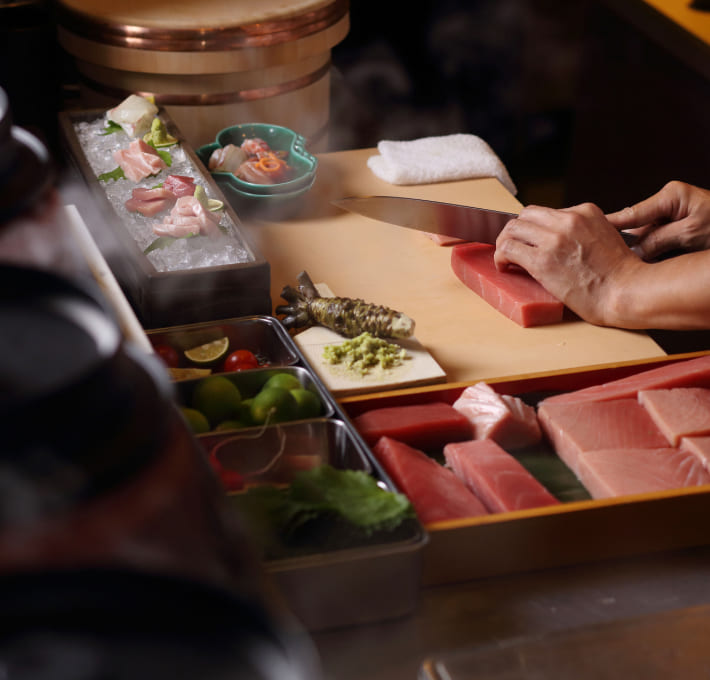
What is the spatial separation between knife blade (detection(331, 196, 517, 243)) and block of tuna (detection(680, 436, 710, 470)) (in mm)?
688

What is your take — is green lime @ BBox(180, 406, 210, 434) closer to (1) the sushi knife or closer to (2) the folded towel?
(1) the sushi knife

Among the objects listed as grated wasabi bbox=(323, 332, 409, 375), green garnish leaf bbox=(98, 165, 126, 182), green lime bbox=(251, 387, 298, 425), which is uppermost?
green garnish leaf bbox=(98, 165, 126, 182)

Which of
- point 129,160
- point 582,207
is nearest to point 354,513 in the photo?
point 582,207

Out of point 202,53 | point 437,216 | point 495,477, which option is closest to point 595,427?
point 495,477

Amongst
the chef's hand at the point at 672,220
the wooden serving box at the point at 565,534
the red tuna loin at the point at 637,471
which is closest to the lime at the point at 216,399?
the wooden serving box at the point at 565,534

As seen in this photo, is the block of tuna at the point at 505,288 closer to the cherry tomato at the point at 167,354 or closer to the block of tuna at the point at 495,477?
the block of tuna at the point at 495,477

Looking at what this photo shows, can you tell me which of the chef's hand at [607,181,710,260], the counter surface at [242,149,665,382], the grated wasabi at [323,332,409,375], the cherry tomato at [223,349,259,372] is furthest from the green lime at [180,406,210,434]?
the chef's hand at [607,181,710,260]

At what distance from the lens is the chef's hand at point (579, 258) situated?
170 cm

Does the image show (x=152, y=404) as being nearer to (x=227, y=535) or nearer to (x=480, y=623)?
(x=227, y=535)

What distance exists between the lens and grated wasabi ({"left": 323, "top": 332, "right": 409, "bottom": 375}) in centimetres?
152

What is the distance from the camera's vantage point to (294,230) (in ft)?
6.69

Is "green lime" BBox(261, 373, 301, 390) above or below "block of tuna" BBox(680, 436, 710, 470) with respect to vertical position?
above

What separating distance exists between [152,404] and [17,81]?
216 cm

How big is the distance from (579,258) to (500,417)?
1.67 ft
